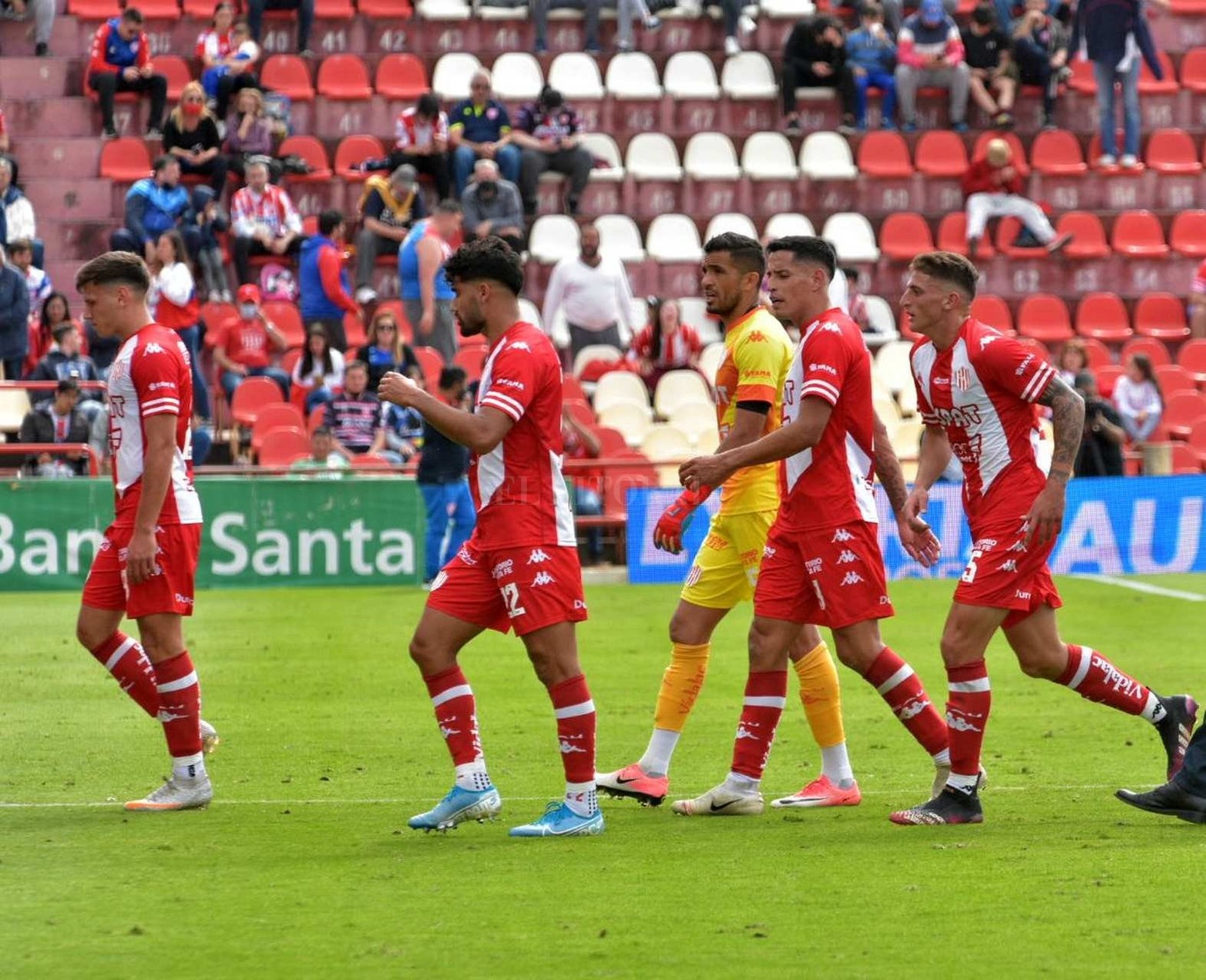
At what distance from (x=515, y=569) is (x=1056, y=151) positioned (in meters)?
21.7

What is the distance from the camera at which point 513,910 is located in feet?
20.0

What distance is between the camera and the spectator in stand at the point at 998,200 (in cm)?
2541

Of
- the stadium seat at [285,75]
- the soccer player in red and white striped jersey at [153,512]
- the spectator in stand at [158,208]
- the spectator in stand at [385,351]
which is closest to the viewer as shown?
the soccer player in red and white striped jersey at [153,512]

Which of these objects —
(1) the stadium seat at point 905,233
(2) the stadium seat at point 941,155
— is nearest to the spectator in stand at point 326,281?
(1) the stadium seat at point 905,233

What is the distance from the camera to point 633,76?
27297mm

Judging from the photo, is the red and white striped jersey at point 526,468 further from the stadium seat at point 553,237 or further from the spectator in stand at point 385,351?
the stadium seat at point 553,237

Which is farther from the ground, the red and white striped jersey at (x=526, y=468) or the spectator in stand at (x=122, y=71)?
the spectator in stand at (x=122, y=71)

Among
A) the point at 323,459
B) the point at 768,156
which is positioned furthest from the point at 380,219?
the point at 768,156

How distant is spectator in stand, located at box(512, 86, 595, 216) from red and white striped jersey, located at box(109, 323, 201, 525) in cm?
1706

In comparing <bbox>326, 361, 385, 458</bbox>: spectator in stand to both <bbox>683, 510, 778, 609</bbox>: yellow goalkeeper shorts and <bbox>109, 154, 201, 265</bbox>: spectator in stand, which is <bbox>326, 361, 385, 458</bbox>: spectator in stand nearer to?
<bbox>109, 154, 201, 265</bbox>: spectator in stand

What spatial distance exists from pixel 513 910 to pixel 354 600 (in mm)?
11682

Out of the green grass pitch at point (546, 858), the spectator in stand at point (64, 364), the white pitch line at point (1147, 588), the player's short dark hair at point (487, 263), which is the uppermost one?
the player's short dark hair at point (487, 263)

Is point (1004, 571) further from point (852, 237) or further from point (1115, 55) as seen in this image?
point (1115, 55)

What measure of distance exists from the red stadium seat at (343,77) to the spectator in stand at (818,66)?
5.65 m
